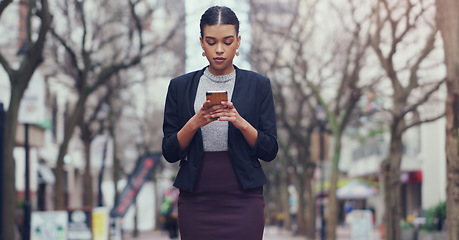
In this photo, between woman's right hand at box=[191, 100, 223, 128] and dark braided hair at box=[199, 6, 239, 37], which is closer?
woman's right hand at box=[191, 100, 223, 128]

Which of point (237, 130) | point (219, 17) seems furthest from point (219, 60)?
point (237, 130)

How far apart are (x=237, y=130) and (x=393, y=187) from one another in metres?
17.6

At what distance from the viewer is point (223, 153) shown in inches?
138

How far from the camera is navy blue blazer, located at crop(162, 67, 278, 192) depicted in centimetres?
346

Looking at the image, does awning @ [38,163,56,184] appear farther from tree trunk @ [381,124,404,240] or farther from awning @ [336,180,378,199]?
tree trunk @ [381,124,404,240]

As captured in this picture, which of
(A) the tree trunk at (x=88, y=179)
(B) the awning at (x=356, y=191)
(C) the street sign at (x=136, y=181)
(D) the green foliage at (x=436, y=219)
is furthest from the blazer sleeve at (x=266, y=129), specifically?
(B) the awning at (x=356, y=191)

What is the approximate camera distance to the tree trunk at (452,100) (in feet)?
33.6

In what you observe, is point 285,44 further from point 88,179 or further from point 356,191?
point 356,191

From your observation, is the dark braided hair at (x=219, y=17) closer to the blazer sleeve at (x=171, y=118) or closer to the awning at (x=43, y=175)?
the blazer sleeve at (x=171, y=118)

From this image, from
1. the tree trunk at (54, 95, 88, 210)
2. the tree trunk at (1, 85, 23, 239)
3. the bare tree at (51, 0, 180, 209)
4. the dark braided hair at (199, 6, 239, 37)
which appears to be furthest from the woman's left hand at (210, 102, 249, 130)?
the tree trunk at (54, 95, 88, 210)

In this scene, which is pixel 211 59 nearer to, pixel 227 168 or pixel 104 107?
pixel 227 168

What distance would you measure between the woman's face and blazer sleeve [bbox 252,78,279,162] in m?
0.22

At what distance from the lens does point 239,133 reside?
3.50m

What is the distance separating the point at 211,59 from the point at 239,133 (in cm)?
34
